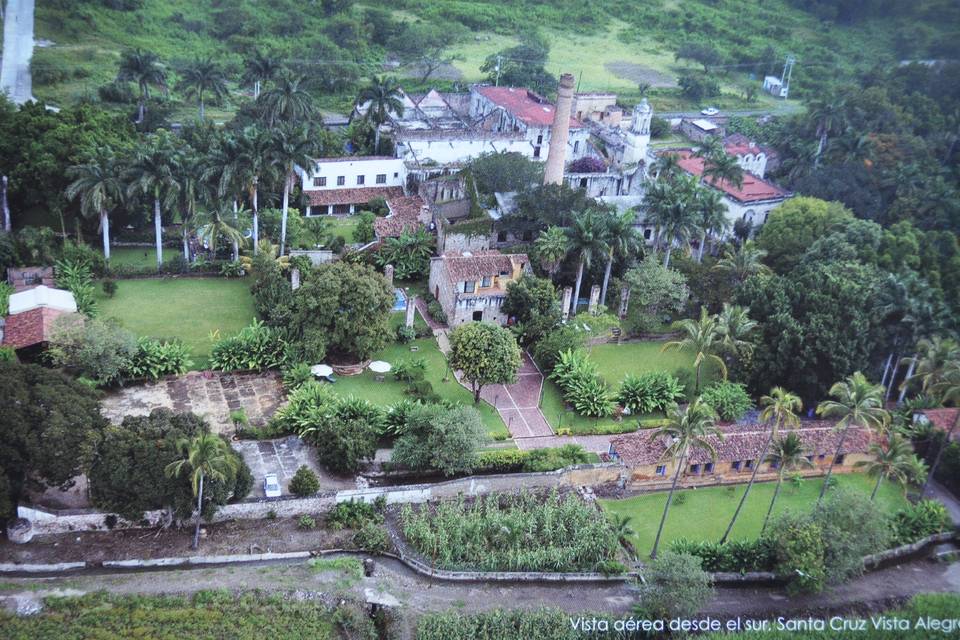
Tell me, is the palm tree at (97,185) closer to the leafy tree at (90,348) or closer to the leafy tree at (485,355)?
the leafy tree at (90,348)

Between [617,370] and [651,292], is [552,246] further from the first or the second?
[617,370]

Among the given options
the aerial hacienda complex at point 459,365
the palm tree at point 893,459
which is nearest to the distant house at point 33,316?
the aerial hacienda complex at point 459,365


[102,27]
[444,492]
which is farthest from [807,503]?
[102,27]

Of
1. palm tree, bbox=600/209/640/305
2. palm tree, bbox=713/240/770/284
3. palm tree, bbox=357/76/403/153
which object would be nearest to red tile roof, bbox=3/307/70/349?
palm tree, bbox=600/209/640/305

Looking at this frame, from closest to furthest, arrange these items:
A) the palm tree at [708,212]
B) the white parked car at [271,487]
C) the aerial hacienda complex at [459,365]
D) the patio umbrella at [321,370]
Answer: the aerial hacienda complex at [459,365] < the white parked car at [271,487] < the patio umbrella at [321,370] < the palm tree at [708,212]

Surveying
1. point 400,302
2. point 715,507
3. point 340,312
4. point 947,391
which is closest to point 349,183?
point 400,302

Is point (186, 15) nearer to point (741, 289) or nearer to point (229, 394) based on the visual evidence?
point (229, 394)

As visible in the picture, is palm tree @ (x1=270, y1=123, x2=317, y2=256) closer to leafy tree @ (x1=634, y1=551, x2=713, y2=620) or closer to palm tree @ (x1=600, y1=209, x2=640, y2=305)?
palm tree @ (x1=600, y1=209, x2=640, y2=305)
